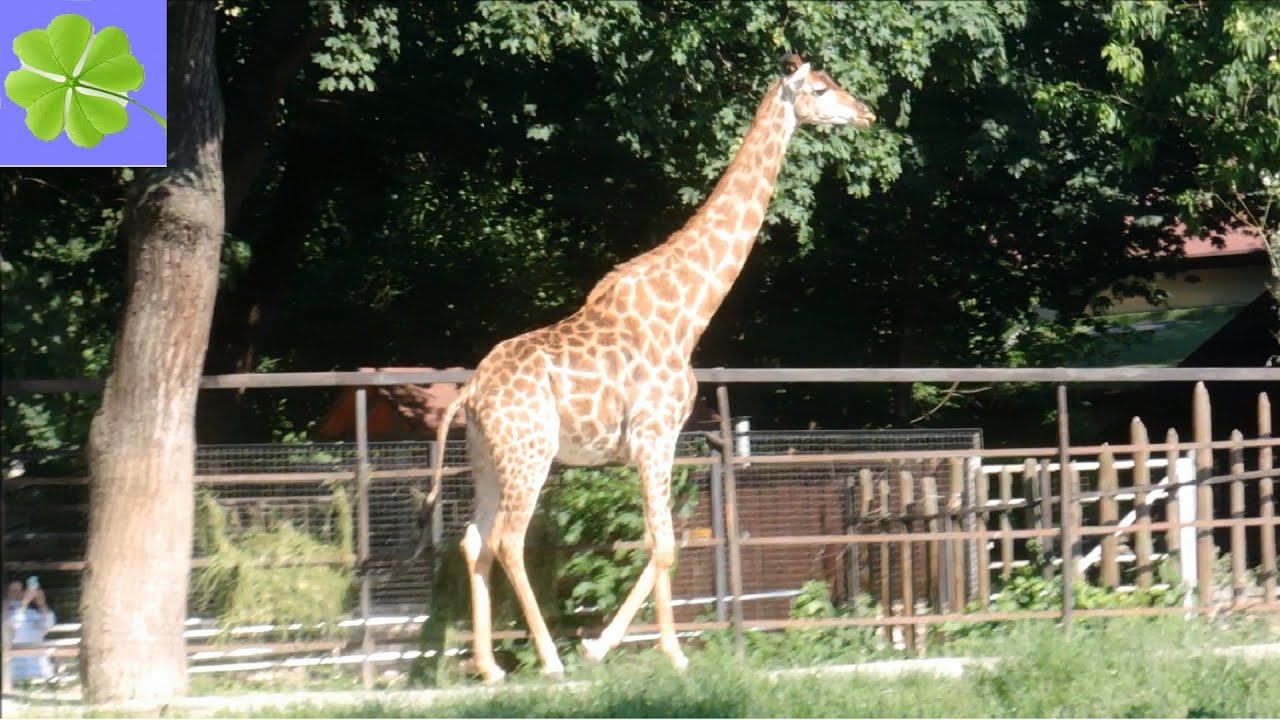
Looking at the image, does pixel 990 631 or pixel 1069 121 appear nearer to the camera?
pixel 990 631

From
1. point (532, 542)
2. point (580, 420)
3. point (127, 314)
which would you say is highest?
point (127, 314)

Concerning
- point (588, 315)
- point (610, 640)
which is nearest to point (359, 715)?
point (610, 640)

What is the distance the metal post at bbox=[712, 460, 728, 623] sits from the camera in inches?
337

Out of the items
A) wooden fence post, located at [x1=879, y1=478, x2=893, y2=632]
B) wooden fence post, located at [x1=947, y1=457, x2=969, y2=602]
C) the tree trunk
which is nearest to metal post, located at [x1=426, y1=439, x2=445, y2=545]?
the tree trunk

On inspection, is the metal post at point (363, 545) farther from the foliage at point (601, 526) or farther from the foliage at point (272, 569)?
the foliage at point (601, 526)

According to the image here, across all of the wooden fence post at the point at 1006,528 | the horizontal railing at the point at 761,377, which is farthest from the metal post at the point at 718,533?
the wooden fence post at the point at 1006,528

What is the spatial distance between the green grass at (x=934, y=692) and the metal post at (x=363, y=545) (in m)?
0.78

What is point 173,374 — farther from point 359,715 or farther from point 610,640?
point 610,640

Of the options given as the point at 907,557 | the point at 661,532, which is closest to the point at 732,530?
the point at 661,532

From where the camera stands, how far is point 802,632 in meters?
8.58

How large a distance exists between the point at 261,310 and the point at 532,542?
304 inches

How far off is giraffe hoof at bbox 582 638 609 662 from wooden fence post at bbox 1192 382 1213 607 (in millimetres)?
4062

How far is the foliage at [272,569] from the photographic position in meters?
8.05

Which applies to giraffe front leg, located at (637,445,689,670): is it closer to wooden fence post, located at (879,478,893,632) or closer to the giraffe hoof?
the giraffe hoof
